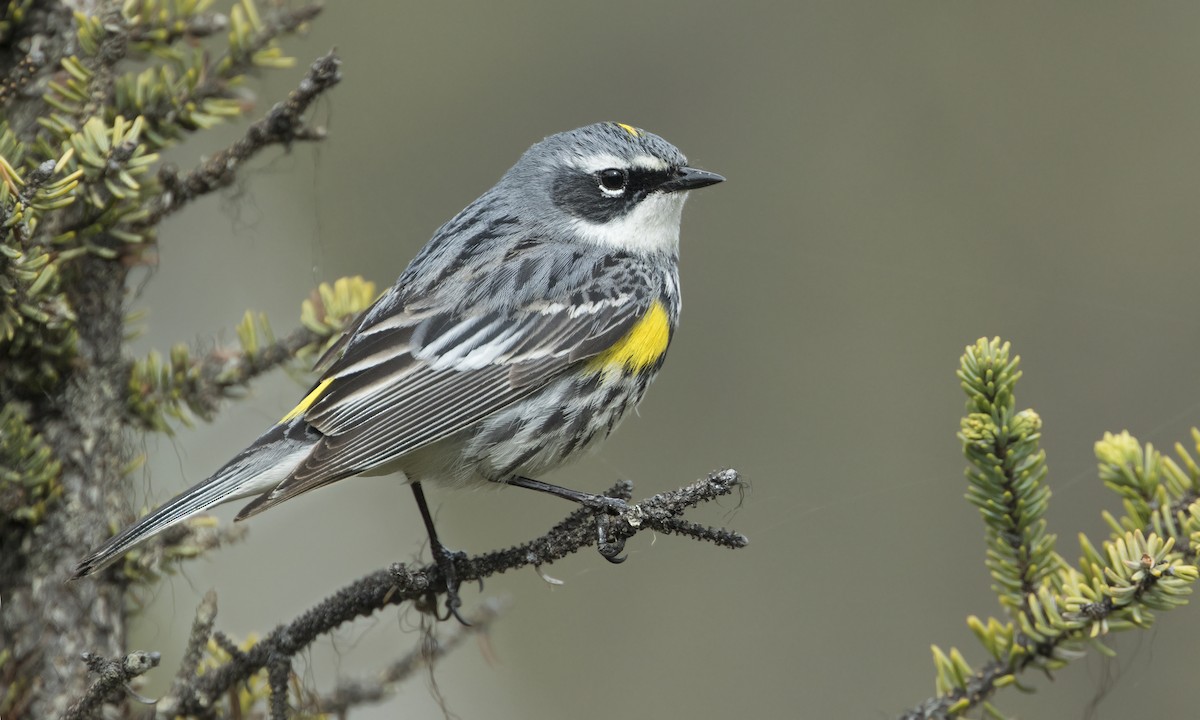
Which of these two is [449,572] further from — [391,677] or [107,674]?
[107,674]

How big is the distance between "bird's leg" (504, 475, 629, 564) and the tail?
61 centimetres

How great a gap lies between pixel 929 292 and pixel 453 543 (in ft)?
9.27

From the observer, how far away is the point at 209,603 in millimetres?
2184

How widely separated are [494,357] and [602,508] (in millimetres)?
715

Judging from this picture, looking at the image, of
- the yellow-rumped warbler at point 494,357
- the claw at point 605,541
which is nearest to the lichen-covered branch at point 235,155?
the yellow-rumped warbler at point 494,357

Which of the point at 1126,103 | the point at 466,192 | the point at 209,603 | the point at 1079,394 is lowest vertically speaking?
the point at 1079,394

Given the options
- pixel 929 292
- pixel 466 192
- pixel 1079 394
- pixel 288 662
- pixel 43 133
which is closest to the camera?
pixel 288 662

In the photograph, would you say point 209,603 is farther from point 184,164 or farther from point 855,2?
point 855,2

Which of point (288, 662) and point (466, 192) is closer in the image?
point (288, 662)

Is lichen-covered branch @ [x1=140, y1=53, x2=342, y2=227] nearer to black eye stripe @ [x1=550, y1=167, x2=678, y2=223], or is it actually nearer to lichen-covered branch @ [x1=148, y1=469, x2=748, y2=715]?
lichen-covered branch @ [x1=148, y1=469, x2=748, y2=715]

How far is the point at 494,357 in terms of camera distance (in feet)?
10.4

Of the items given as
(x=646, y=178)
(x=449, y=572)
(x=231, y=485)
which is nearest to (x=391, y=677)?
(x=449, y=572)

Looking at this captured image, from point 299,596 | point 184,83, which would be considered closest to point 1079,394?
point 299,596

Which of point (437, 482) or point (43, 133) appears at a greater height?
point (43, 133)
